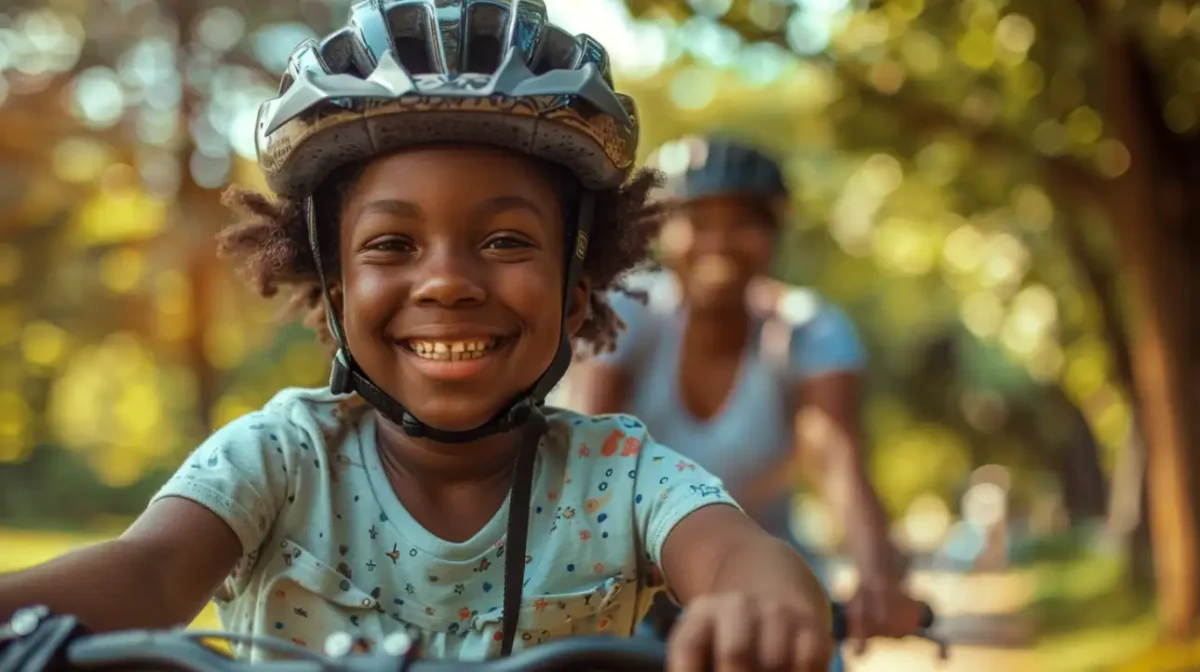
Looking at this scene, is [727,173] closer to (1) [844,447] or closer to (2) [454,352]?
(1) [844,447]

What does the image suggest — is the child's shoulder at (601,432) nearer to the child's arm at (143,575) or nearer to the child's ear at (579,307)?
the child's ear at (579,307)

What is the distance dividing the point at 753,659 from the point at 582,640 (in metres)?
0.20

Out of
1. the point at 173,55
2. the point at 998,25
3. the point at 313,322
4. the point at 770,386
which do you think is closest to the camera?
the point at 313,322

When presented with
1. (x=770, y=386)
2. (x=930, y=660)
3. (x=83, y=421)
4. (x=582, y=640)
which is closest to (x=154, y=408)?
(x=83, y=421)

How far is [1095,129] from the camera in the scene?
10570 mm

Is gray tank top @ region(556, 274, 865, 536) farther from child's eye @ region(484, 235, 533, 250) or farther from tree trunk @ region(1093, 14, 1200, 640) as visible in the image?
tree trunk @ region(1093, 14, 1200, 640)

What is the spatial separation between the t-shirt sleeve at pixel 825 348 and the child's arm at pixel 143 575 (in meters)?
2.43

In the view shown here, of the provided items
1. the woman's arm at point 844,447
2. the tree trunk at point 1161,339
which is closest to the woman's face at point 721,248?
the woman's arm at point 844,447

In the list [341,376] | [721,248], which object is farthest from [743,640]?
[721,248]

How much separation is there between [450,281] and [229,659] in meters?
0.87

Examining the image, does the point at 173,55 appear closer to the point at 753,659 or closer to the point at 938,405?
the point at 938,405

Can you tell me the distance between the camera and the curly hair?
8.79 feet

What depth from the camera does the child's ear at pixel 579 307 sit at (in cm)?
265

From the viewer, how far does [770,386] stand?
165 inches
